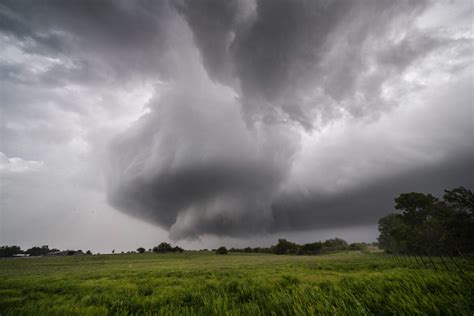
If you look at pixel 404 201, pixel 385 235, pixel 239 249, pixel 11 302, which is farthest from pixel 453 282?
pixel 239 249

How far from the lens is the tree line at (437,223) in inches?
1400

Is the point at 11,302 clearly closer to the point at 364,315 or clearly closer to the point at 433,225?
the point at 364,315

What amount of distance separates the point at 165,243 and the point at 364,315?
185 m

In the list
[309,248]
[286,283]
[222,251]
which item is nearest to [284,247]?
[309,248]

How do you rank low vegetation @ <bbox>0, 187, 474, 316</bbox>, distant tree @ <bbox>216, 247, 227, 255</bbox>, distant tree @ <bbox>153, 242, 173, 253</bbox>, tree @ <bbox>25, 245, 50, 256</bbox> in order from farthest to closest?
tree @ <bbox>25, 245, 50, 256</bbox>
distant tree @ <bbox>153, 242, 173, 253</bbox>
distant tree @ <bbox>216, 247, 227, 255</bbox>
low vegetation @ <bbox>0, 187, 474, 316</bbox>

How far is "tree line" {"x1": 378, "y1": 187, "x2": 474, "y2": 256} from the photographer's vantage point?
35562 millimetres

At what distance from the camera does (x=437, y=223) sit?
157ft

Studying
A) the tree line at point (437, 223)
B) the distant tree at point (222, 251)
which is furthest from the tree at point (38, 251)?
the tree line at point (437, 223)

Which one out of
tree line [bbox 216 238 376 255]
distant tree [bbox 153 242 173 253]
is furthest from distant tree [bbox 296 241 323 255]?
distant tree [bbox 153 242 173 253]

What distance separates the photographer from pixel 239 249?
186625 millimetres

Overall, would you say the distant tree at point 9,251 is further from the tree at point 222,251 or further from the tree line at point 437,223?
the tree line at point 437,223

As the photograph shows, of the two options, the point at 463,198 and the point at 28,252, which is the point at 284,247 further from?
the point at 28,252

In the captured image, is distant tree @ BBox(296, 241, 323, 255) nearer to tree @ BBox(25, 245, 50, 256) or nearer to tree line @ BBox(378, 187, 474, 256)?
tree line @ BBox(378, 187, 474, 256)

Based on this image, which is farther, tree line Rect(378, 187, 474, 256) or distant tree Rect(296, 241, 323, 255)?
distant tree Rect(296, 241, 323, 255)
